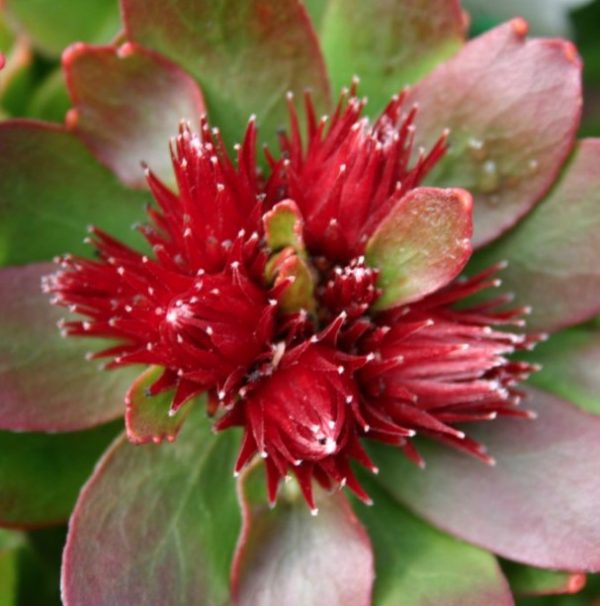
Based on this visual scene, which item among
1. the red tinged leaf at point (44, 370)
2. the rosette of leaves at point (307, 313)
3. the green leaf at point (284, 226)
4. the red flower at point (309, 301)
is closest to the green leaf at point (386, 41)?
the rosette of leaves at point (307, 313)

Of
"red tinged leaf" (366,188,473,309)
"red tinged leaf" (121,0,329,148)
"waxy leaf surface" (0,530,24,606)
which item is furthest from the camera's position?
"waxy leaf surface" (0,530,24,606)

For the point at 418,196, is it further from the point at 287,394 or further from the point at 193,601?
the point at 193,601

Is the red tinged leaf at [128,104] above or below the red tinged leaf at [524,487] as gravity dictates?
above

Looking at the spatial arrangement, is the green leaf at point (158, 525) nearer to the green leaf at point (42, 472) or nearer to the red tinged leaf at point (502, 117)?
the green leaf at point (42, 472)

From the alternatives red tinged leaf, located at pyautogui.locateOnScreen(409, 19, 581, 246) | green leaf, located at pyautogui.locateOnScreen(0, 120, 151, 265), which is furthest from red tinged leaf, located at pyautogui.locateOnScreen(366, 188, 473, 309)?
green leaf, located at pyautogui.locateOnScreen(0, 120, 151, 265)

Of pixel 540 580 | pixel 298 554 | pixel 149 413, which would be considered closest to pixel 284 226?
pixel 149 413

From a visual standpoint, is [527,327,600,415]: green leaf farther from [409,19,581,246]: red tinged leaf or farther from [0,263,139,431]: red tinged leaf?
[0,263,139,431]: red tinged leaf

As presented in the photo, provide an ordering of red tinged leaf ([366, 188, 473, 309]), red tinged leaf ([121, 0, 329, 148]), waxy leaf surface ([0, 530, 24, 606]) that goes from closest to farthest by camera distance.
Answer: red tinged leaf ([366, 188, 473, 309]) → red tinged leaf ([121, 0, 329, 148]) → waxy leaf surface ([0, 530, 24, 606])
